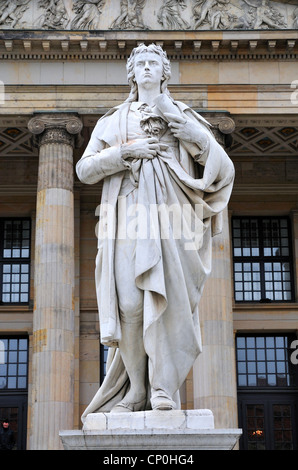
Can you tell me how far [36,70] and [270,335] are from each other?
1363 cm

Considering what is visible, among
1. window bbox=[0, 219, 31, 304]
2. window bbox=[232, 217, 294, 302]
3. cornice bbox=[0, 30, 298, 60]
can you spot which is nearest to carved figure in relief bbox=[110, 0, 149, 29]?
cornice bbox=[0, 30, 298, 60]

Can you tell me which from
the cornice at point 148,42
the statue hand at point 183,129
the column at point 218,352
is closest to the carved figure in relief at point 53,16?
the cornice at point 148,42

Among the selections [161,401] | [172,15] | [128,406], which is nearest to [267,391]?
[172,15]

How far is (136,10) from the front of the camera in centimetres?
3466

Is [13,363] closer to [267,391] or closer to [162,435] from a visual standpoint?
[267,391]

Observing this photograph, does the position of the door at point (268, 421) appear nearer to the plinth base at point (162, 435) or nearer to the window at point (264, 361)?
the window at point (264, 361)

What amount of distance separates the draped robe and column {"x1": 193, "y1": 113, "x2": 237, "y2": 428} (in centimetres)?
2327

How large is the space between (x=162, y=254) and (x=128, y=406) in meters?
1.13

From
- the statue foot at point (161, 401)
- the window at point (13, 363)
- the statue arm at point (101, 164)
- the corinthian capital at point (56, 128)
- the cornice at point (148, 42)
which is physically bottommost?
the statue foot at point (161, 401)

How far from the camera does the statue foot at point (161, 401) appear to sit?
6.96 m

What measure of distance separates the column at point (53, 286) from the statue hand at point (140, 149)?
74.8 feet

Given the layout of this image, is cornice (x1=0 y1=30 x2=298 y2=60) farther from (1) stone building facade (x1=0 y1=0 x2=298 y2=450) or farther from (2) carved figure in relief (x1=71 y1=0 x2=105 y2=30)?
(2) carved figure in relief (x1=71 y1=0 x2=105 y2=30)

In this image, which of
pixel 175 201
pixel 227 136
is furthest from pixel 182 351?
pixel 227 136

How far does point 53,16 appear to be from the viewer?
34469 millimetres
